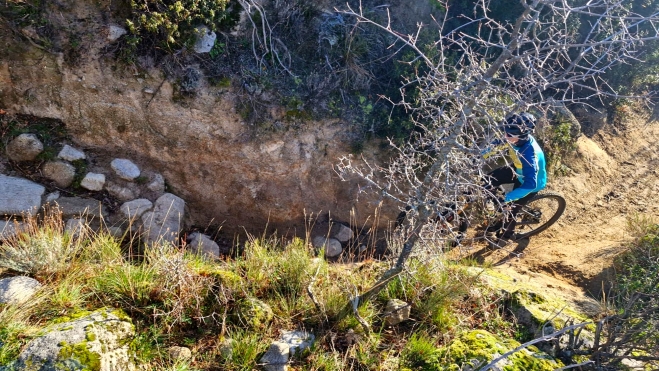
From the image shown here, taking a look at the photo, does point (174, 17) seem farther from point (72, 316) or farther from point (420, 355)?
point (420, 355)

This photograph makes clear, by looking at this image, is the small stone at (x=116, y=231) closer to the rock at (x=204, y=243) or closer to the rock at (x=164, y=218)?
the rock at (x=164, y=218)

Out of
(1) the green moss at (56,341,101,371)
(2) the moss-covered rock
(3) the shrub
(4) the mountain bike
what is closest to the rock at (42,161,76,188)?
(3) the shrub

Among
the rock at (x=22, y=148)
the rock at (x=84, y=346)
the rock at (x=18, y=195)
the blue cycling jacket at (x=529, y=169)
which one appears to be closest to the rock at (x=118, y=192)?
the rock at (x=18, y=195)

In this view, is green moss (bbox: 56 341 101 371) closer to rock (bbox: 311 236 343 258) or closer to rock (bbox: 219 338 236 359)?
rock (bbox: 219 338 236 359)

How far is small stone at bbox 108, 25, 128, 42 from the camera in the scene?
5.60m

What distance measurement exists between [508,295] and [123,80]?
5.64 meters

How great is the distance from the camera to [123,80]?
577cm

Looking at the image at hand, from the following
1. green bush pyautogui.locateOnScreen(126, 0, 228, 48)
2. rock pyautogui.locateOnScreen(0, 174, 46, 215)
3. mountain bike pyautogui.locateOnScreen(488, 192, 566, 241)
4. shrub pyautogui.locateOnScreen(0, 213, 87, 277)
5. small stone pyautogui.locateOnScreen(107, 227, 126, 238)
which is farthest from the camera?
mountain bike pyautogui.locateOnScreen(488, 192, 566, 241)

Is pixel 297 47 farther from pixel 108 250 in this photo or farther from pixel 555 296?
pixel 555 296

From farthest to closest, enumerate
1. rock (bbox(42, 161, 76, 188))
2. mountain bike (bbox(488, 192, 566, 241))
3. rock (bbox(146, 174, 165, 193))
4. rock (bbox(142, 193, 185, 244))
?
mountain bike (bbox(488, 192, 566, 241))
rock (bbox(146, 174, 165, 193))
rock (bbox(42, 161, 76, 188))
rock (bbox(142, 193, 185, 244))

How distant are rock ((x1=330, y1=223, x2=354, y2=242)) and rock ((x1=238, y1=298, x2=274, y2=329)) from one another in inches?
114

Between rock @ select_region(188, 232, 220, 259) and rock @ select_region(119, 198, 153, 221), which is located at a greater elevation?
rock @ select_region(119, 198, 153, 221)

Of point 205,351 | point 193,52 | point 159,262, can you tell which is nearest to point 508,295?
point 205,351

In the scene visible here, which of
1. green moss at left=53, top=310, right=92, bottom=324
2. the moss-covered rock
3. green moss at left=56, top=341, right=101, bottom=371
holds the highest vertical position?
the moss-covered rock
